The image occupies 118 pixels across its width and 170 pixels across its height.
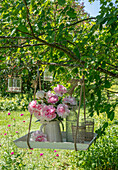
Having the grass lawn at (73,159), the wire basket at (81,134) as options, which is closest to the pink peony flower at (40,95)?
the wire basket at (81,134)

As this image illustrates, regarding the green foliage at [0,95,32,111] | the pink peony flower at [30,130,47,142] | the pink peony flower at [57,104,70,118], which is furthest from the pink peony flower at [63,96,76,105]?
the green foliage at [0,95,32,111]

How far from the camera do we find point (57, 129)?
1.88 metres


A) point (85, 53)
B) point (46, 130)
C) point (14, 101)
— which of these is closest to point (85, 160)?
point (46, 130)

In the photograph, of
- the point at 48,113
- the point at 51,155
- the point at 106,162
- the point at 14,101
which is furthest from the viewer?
the point at 14,101

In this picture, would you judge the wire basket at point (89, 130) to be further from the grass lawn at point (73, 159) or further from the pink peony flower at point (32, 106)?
the grass lawn at point (73, 159)

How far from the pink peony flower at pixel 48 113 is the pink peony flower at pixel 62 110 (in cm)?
5

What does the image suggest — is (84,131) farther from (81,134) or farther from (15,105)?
(15,105)

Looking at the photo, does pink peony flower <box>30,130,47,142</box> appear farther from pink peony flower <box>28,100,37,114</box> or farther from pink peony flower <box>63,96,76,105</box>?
pink peony flower <box>63,96,76,105</box>

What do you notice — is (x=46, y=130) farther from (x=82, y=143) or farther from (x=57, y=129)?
(x=82, y=143)

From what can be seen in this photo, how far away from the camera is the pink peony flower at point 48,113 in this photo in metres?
1.79

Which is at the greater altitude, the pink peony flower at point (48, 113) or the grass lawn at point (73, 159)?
the pink peony flower at point (48, 113)

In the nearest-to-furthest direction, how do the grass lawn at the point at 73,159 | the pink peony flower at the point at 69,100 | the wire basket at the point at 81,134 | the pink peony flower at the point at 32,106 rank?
the wire basket at the point at 81,134 → the pink peony flower at the point at 32,106 → the pink peony flower at the point at 69,100 → the grass lawn at the point at 73,159

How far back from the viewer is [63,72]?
201 centimetres

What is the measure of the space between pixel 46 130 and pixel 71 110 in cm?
27
